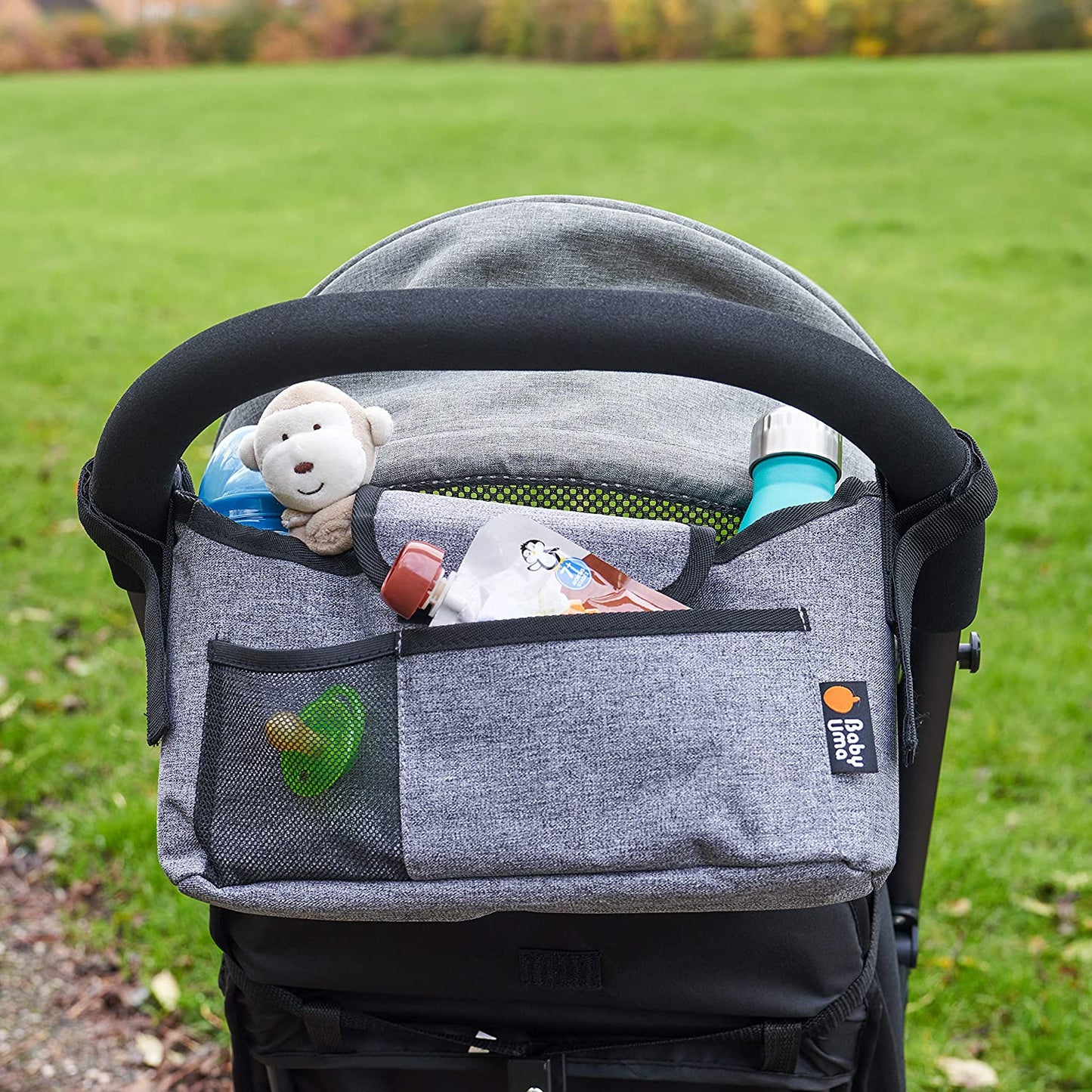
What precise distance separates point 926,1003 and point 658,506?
1286mm

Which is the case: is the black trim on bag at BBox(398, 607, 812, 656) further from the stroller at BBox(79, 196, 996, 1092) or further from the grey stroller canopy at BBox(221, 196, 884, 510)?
the grey stroller canopy at BBox(221, 196, 884, 510)

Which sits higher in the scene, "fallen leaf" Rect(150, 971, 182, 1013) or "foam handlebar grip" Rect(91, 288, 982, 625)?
"foam handlebar grip" Rect(91, 288, 982, 625)

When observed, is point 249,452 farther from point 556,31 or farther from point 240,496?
point 556,31

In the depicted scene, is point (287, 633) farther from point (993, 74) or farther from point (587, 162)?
point (993, 74)

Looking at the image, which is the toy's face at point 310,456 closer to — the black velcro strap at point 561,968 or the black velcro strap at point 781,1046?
the black velcro strap at point 561,968

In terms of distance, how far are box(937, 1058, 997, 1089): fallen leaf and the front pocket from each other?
1.23m

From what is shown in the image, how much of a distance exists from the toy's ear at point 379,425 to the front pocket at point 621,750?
283 mm

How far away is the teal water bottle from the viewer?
1.14 metres

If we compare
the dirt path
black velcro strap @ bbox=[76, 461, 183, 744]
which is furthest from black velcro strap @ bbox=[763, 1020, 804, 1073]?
the dirt path

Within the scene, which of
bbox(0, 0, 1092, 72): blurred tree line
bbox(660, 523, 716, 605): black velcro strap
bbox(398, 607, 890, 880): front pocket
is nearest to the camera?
bbox(398, 607, 890, 880): front pocket

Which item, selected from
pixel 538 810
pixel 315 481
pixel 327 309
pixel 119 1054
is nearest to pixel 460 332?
pixel 327 309

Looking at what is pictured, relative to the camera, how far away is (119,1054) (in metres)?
2.01

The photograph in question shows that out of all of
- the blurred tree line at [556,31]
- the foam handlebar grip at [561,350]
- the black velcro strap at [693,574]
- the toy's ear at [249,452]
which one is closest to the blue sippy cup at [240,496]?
the toy's ear at [249,452]

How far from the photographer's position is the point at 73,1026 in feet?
6.75
